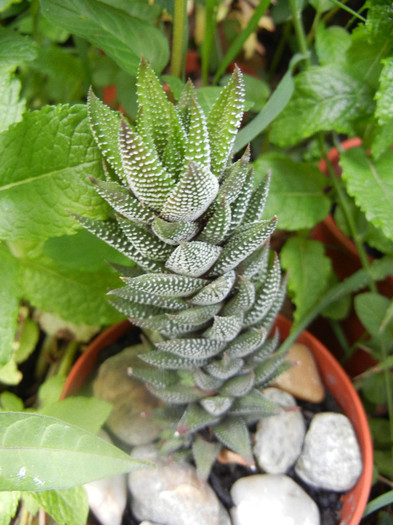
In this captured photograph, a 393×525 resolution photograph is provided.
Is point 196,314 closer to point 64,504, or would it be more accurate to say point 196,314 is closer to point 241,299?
point 241,299

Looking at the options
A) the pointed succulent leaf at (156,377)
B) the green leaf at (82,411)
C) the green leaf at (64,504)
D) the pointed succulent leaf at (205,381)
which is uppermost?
the pointed succulent leaf at (205,381)

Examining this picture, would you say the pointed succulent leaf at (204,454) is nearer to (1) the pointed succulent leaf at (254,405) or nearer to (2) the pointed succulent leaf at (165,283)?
(1) the pointed succulent leaf at (254,405)

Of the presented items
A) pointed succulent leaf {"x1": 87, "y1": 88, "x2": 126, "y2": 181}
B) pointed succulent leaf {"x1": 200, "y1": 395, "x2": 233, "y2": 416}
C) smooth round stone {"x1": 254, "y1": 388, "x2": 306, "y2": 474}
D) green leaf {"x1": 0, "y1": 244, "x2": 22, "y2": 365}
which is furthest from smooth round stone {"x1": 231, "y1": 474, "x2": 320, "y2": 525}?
pointed succulent leaf {"x1": 87, "y1": 88, "x2": 126, "y2": 181}

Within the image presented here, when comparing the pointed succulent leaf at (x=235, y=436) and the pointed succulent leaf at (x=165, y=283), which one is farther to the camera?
the pointed succulent leaf at (x=235, y=436)

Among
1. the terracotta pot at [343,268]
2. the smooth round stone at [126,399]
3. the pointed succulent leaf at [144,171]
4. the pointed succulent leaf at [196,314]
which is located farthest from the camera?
the terracotta pot at [343,268]

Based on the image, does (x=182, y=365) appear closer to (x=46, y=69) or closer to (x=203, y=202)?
(x=203, y=202)

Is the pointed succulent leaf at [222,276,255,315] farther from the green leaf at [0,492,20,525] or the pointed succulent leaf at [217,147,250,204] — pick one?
the green leaf at [0,492,20,525]

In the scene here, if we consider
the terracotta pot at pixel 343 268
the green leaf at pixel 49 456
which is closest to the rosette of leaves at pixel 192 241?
the green leaf at pixel 49 456
